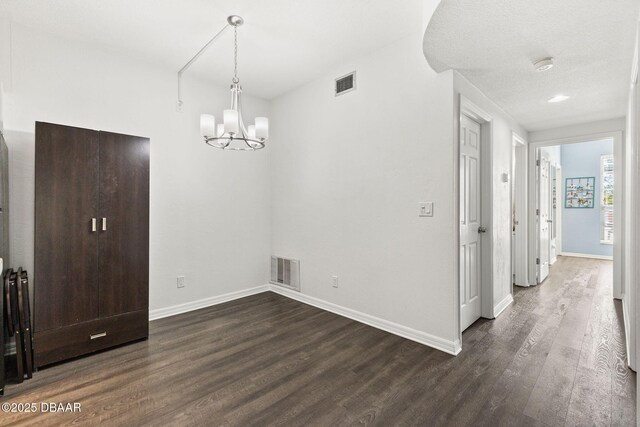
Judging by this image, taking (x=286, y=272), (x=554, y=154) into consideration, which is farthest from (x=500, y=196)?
(x=554, y=154)

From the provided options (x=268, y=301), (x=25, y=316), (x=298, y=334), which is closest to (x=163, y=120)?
(x=25, y=316)

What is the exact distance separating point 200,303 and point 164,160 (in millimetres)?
1798

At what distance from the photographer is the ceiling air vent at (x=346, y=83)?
3326 millimetres

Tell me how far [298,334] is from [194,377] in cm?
104

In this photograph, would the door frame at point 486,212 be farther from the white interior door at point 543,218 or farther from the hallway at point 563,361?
the white interior door at point 543,218

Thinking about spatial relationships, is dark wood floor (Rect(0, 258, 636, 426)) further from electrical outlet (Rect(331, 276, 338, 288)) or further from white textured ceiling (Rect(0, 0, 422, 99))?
white textured ceiling (Rect(0, 0, 422, 99))

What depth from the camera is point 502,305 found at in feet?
11.9

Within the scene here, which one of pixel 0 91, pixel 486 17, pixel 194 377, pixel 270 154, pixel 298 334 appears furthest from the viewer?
pixel 270 154

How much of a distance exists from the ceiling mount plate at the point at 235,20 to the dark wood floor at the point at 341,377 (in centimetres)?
289

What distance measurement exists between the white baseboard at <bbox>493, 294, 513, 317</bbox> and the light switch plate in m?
1.62

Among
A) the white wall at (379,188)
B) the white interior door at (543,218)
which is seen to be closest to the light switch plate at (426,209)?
the white wall at (379,188)

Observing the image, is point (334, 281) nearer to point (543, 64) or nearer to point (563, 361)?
point (563, 361)

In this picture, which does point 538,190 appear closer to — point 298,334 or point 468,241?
point 468,241

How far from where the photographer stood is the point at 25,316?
224 centimetres
